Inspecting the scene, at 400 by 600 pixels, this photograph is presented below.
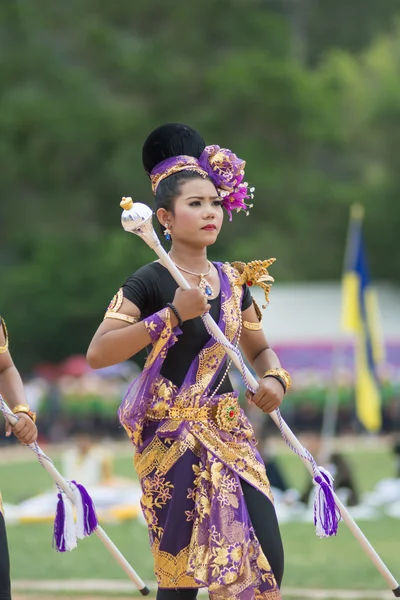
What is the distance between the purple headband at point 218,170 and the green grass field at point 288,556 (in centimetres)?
418

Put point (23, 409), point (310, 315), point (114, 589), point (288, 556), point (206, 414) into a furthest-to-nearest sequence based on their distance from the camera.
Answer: point (310, 315), point (288, 556), point (114, 589), point (23, 409), point (206, 414)

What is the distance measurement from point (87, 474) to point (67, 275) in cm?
2172

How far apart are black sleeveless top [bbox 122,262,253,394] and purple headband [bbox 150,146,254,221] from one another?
16.2 inches

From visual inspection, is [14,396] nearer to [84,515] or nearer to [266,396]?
[84,515]

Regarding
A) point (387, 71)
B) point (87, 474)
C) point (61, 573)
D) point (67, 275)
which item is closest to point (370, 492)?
point (87, 474)

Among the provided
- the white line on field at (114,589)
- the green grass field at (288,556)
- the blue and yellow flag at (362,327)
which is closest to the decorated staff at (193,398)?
the white line on field at (114,589)

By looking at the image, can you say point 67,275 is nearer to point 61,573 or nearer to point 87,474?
point 87,474

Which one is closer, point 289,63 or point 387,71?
point 289,63

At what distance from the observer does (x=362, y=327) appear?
18.8 m

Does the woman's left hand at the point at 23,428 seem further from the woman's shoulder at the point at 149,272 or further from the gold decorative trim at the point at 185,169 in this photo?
the gold decorative trim at the point at 185,169

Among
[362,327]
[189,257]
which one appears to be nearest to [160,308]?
[189,257]

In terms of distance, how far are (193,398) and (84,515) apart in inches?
29.1

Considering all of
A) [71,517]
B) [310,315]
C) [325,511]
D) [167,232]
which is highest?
[310,315]

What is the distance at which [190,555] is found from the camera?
530 cm
